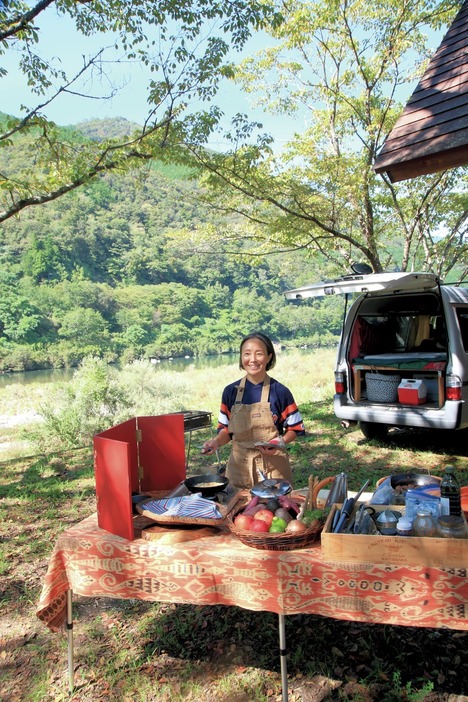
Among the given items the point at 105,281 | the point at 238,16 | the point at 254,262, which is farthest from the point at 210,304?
the point at 238,16

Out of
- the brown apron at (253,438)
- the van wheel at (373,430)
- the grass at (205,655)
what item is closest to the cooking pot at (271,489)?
the brown apron at (253,438)

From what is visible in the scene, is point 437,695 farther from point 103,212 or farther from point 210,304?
point 103,212

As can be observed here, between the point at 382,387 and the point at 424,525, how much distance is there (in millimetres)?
4639

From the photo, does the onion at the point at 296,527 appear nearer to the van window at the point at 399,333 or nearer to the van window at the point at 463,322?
the van window at the point at 463,322

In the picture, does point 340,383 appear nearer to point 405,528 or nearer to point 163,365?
point 405,528

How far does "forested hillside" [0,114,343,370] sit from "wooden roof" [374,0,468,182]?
131ft

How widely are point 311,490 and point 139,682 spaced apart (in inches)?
54.3

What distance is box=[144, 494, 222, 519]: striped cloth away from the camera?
2398mm

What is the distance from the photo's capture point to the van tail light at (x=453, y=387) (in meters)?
5.76

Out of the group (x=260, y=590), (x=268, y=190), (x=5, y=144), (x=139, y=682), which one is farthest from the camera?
(x=268, y=190)

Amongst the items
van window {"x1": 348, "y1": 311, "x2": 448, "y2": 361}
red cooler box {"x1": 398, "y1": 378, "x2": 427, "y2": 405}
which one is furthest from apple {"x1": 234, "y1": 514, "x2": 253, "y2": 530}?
van window {"x1": 348, "y1": 311, "x2": 448, "y2": 361}

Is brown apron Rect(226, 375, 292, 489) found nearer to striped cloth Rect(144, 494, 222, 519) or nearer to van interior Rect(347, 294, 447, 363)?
striped cloth Rect(144, 494, 222, 519)

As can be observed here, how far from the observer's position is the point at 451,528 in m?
2.01

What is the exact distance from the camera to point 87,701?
8.34ft
